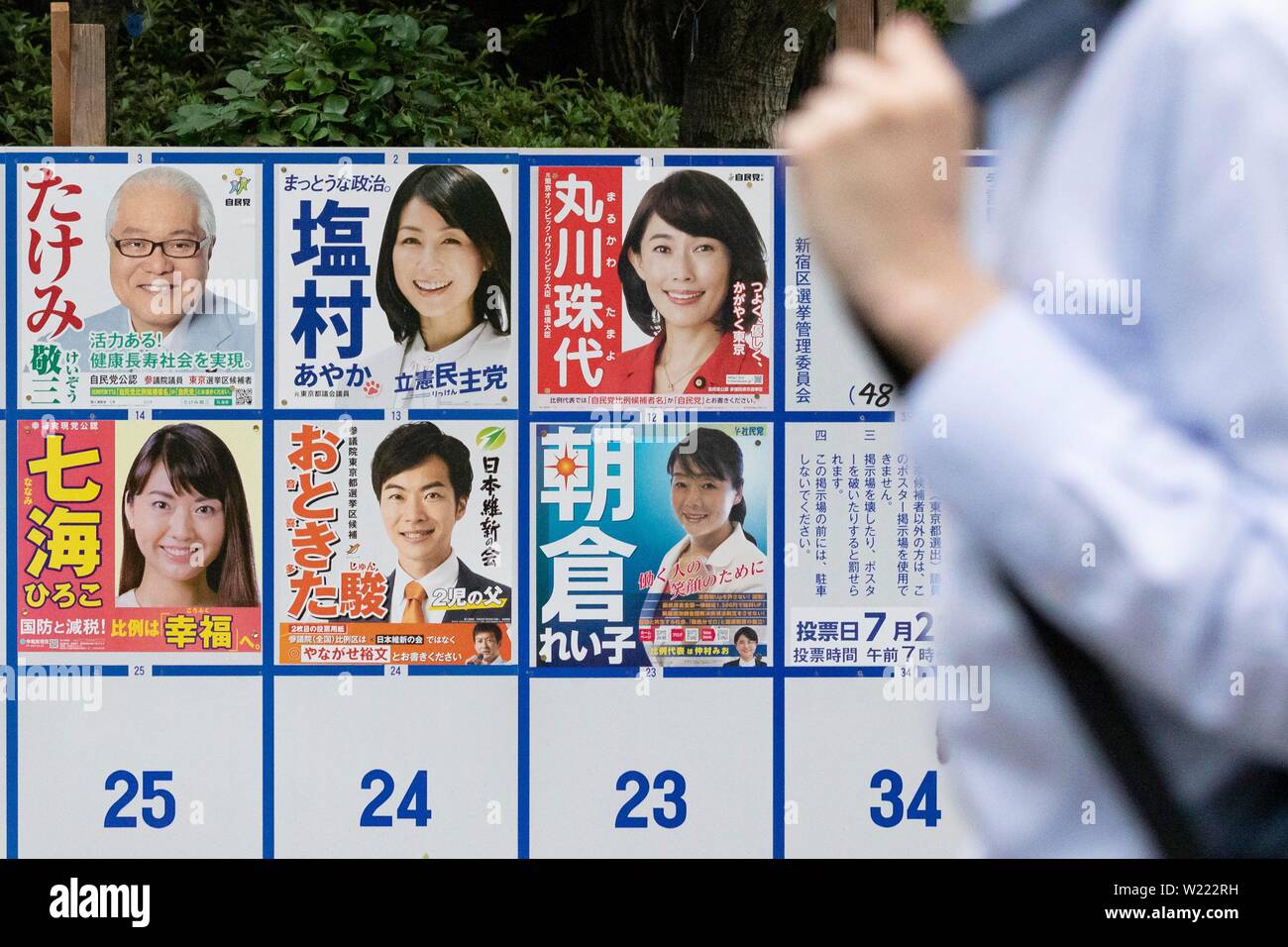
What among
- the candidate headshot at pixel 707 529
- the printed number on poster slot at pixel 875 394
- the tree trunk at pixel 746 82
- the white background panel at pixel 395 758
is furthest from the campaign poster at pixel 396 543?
the tree trunk at pixel 746 82

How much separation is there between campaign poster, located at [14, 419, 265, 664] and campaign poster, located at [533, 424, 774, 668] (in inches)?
37.2

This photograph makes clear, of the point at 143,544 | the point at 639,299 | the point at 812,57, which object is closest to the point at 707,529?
the point at 639,299

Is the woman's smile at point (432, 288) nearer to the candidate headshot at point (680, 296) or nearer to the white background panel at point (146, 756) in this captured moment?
the candidate headshot at point (680, 296)

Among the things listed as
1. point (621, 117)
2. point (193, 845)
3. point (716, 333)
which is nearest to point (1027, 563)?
point (716, 333)

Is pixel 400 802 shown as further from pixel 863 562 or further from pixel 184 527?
pixel 863 562

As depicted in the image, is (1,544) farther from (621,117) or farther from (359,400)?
(621,117)

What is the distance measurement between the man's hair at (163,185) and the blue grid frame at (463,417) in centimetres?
4

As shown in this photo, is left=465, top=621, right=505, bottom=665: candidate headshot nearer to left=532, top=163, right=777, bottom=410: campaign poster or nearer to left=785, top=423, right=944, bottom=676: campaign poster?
left=532, top=163, right=777, bottom=410: campaign poster

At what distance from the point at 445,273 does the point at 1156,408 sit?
13.0ft

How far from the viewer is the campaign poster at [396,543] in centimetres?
467

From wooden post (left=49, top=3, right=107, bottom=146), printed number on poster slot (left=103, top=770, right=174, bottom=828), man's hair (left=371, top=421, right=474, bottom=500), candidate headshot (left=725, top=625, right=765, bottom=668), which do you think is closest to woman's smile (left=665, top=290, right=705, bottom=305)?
man's hair (left=371, top=421, right=474, bottom=500)

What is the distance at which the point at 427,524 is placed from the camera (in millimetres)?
4684

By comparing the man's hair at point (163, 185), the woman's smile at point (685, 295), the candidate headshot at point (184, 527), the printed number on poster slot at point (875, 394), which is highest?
the man's hair at point (163, 185)

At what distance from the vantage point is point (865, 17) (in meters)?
4.64
